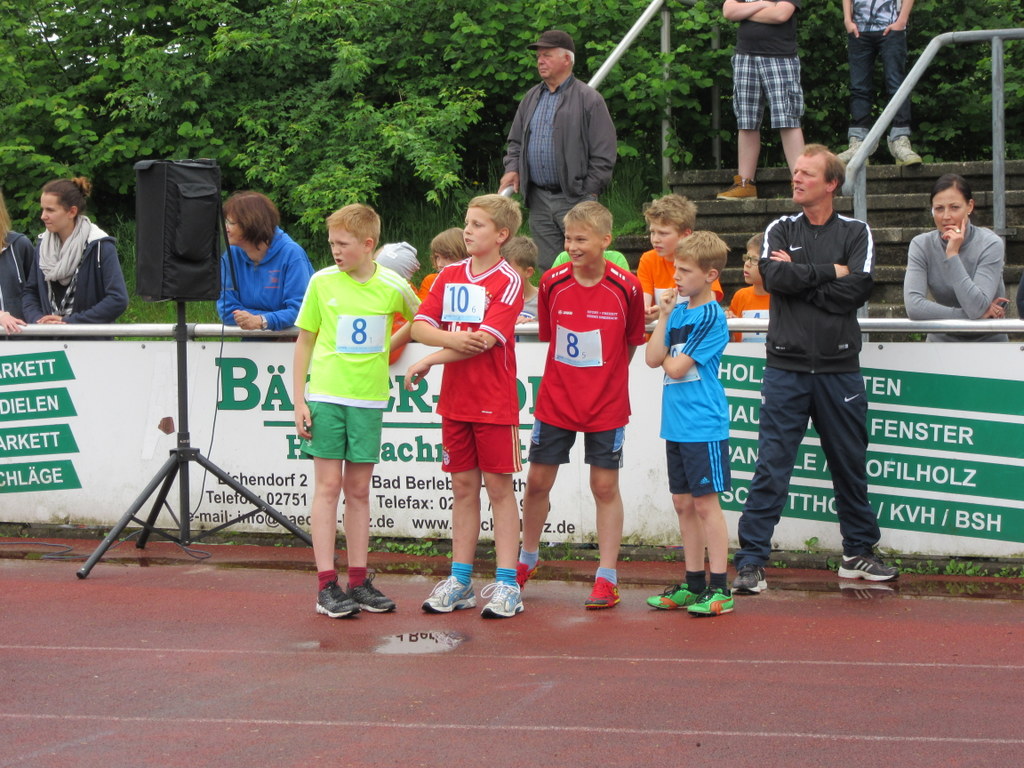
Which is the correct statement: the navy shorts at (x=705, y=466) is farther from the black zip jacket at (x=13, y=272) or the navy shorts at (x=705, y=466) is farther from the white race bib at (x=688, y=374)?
the black zip jacket at (x=13, y=272)

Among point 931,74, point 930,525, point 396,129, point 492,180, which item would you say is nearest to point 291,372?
point 930,525

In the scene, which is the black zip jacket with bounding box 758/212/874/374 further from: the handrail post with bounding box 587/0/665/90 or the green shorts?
the handrail post with bounding box 587/0/665/90

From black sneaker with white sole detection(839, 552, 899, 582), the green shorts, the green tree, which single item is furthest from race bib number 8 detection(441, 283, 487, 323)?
the green tree

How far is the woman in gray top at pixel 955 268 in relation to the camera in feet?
25.5

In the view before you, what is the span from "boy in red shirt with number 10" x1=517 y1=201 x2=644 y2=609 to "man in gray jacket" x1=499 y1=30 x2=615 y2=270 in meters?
3.07

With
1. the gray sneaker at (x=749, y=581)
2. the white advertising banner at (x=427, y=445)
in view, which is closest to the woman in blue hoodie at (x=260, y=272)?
the white advertising banner at (x=427, y=445)

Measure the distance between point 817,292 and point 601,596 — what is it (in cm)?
193

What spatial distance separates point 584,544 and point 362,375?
2082mm

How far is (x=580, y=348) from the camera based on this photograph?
22.8 feet

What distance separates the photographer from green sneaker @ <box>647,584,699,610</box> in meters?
7.02

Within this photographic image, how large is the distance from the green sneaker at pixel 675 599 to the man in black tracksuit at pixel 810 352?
43 cm

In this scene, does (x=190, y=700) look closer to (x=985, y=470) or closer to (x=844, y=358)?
(x=844, y=358)

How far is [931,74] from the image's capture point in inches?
531

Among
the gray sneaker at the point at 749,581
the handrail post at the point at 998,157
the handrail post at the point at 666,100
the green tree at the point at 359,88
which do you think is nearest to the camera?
the gray sneaker at the point at 749,581
